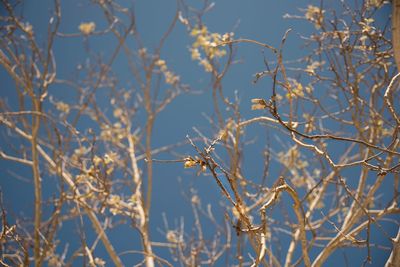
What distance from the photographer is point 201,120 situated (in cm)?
945

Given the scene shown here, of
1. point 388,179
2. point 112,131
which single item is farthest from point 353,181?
point 112,131

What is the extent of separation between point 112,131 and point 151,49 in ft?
13.8

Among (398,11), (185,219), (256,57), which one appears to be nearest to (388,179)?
(256,57)

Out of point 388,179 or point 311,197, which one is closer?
point 311,197

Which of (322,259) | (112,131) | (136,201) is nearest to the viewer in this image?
(322,259)

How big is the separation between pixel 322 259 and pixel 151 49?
7.02 metres

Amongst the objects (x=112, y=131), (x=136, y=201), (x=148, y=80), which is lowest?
(x=136, y=201)

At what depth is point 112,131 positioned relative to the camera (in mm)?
5094

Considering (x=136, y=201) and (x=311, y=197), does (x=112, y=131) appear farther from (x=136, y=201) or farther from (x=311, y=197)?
(x=311, y=197)

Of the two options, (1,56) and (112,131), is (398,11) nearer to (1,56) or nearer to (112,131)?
(1,56)

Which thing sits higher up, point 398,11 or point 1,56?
point 1,56

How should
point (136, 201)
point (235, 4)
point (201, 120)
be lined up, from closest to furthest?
point (136, 201), point (235, 4), point (201, 120)

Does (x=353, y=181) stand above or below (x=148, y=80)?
above

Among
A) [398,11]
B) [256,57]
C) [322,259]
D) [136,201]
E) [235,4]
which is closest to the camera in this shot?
[398,11]
